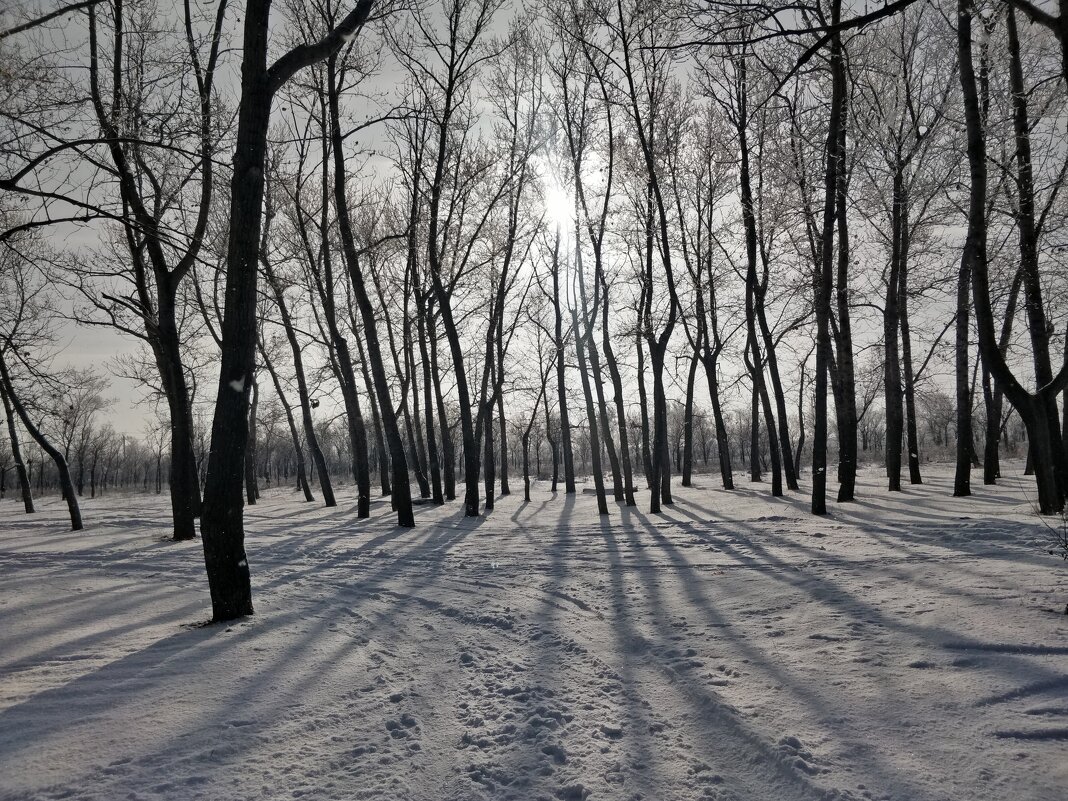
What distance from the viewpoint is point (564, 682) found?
3438 mm

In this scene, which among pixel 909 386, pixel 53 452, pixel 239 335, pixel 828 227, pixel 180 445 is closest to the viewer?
pixel 239 335

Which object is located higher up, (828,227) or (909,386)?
(828,227)

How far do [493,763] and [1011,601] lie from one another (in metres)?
3.83

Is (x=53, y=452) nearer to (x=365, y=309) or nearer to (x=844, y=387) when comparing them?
(x=365, y=309)

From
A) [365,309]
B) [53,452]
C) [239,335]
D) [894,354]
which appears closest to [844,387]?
[894,354]

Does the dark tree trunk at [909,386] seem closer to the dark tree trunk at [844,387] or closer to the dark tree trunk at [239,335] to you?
the dark tree trunk at [844,387]

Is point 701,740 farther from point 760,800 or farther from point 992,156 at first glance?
point 992,156

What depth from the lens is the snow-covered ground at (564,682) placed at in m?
2.36

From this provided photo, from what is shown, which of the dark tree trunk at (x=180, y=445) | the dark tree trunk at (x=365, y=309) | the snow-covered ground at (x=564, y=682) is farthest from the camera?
the dark tree trunk at (x=365, y=309)

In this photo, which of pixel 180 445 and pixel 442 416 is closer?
pixel 180 445

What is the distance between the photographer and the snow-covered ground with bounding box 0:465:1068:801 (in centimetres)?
236

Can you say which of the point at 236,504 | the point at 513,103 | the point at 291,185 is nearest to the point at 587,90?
the point at 513,103

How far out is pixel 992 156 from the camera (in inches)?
431

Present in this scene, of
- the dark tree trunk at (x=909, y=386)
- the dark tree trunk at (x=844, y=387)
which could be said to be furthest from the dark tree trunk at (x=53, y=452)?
the dark tree trunk at (x=909, y=386)
